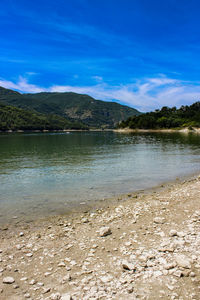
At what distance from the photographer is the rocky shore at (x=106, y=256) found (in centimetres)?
629

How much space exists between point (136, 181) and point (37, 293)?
18.5 meters

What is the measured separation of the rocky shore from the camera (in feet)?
20.6

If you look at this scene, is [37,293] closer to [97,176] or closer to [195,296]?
[195,296]

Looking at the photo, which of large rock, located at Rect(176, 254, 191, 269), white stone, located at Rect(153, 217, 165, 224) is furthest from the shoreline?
large rock, located at Rect(176, 254, 191, 269)

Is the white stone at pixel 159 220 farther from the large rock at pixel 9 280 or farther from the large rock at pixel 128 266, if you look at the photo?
the large rock at pixel 9 280

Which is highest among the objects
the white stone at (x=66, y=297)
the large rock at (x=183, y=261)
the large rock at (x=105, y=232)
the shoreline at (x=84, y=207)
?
the large rock at (x=183, y=261)

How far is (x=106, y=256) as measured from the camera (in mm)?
8344

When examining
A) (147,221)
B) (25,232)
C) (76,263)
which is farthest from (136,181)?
(76,263)

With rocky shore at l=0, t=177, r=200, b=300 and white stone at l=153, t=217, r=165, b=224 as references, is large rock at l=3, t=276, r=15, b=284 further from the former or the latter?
white stone at l=153, t=217, r=165, b=224

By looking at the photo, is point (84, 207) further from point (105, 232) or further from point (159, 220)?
point (159, 220)

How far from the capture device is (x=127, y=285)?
6.34 meters

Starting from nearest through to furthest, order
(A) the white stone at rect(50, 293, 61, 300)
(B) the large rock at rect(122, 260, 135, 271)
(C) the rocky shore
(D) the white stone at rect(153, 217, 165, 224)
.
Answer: (A) the white stone at rect(50, 293, 61, 300) → (C) the rocky shore → (B) the large rock at rect(122, 260, 135, 271) → (D) the white stone at rect(153, 217, 165, 224)

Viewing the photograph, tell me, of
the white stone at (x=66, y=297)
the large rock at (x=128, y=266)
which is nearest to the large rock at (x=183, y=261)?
the large rock at (x=128, y=266)

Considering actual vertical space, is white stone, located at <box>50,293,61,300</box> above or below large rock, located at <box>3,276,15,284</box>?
above
